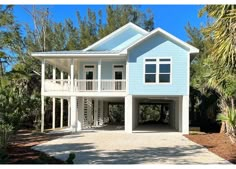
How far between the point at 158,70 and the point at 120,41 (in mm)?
6192

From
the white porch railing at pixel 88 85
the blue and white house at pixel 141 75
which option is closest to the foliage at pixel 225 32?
the blue and white house at pixel 141 75

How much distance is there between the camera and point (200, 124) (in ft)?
105

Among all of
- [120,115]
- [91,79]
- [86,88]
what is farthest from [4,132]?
[120,115]

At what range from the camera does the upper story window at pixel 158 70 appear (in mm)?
23391

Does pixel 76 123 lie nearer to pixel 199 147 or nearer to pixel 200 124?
pixel 199 147

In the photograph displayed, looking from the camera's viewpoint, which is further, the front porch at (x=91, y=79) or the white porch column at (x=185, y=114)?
the front porch at (x=91, y=79)

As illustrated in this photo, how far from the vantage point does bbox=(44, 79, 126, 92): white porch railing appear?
2438cm

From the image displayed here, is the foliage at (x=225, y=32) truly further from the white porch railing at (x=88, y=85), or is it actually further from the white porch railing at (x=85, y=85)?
the white porch railing at (x=85, y=85)

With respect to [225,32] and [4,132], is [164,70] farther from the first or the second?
[4,132]

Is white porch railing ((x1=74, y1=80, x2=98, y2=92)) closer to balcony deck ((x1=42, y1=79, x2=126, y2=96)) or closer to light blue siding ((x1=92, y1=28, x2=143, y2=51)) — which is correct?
balcony deck ((x1=42, y1=79, x2=126, y2=96))

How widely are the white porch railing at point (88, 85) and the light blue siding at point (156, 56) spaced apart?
1.11 meters

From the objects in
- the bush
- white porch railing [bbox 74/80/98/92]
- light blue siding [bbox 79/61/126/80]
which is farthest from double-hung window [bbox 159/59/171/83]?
the bush

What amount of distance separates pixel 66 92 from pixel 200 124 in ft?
45.5

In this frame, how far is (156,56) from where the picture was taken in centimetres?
2350
